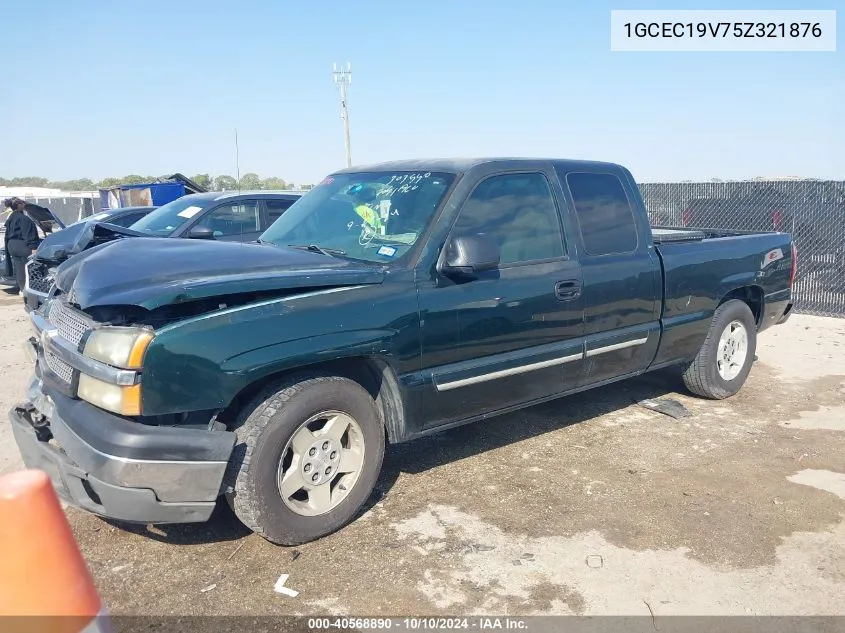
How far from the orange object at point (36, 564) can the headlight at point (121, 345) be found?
0.89 metres

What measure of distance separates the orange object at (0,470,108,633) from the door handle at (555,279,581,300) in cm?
304

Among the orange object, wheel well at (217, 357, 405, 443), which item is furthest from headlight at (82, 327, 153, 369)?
the orange object

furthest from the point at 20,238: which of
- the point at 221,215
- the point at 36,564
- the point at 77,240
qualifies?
the point at 36,564

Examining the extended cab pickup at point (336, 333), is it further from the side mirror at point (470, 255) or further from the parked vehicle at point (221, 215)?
the parked vehicle at point (221, 215)

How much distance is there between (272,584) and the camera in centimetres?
312

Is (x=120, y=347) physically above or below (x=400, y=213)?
below

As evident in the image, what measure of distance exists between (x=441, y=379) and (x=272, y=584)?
1.33 meters

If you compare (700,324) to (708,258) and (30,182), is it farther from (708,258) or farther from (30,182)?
(30,182)

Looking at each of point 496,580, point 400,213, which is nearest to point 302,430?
point 496,580

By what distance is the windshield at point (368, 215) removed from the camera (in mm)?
3955

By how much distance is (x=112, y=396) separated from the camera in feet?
9.57

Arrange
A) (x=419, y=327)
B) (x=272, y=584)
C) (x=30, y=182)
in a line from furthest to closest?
(x=30, y=182) < (x=419, y=327) < (x=272, y=584)

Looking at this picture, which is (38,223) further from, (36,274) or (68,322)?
(68,322)

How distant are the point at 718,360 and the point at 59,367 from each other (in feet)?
15.7
